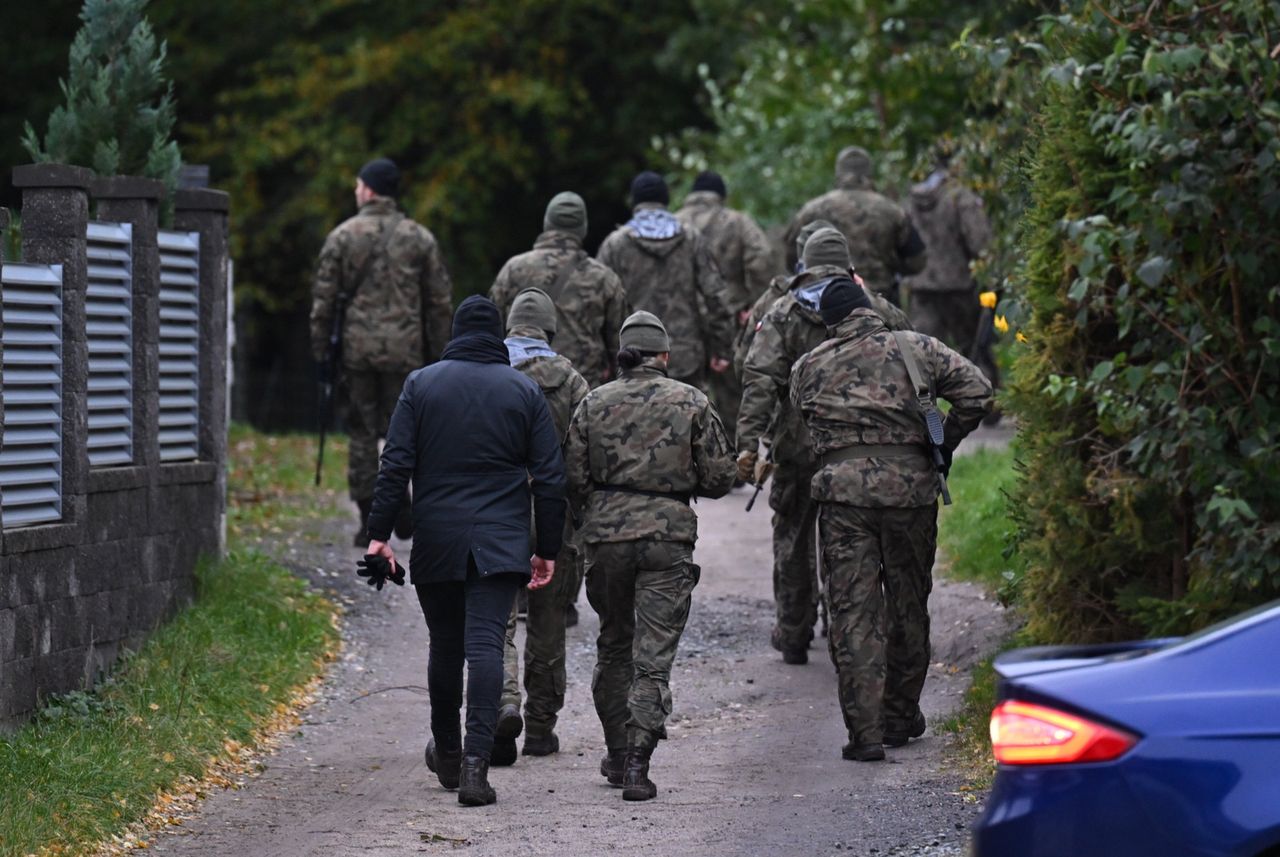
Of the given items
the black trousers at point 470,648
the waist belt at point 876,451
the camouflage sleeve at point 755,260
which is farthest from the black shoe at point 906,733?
the camouflage sleeve at point 755,260

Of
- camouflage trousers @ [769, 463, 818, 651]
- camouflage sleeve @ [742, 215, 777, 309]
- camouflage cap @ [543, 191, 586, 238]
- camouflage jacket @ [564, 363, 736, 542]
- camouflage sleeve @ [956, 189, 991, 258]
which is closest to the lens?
camouflage jacket @ [564, 363, 736, 542]

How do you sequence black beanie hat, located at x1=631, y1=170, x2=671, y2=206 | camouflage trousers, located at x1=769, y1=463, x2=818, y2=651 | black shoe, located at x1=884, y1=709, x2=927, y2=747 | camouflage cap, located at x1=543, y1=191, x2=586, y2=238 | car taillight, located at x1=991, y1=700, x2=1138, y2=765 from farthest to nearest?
black beanie hat, located at x1=631, y1=170, x2=671, y2=206 < camouflage cap, located at x1=543, y1=191, x2=586, y2=238 < camouflage trousers, located at x1=769, y1=463, x2=818, y2=651 < black shoe, located at x1=884, y1=709, x2=927, y2=747 < car taillight, located at x1=991, y1=700, x2=1138, y2=765

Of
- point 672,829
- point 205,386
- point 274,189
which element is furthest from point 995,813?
point 274,189

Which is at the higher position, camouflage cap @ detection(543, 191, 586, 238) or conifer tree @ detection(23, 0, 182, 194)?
conifer tree @ detection(23, 0, 182, 194)

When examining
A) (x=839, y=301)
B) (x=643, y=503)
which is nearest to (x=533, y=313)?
(x=643, y=503)

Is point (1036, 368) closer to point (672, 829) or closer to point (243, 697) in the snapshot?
point (672, 829)

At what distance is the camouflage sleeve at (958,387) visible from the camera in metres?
8.80

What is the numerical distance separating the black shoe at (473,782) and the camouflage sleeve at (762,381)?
2.20 m

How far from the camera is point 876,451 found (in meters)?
8.77

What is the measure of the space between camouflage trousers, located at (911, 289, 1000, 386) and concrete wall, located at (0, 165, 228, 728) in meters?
7.68

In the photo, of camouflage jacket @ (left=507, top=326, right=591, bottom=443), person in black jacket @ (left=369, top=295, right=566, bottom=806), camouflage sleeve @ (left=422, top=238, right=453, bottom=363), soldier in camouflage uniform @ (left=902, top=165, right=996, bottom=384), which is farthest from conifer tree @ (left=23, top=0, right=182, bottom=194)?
soldier in camouflage uniform @ (left=902, top=165, right=996, bottom=384)

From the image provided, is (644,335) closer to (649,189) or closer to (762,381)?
(762,381)

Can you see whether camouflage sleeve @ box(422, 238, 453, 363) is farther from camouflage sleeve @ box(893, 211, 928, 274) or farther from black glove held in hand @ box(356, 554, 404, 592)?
black glove held in hand @ box(356, 554, 404, 592)

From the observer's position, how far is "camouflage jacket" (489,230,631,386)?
11.4 m
